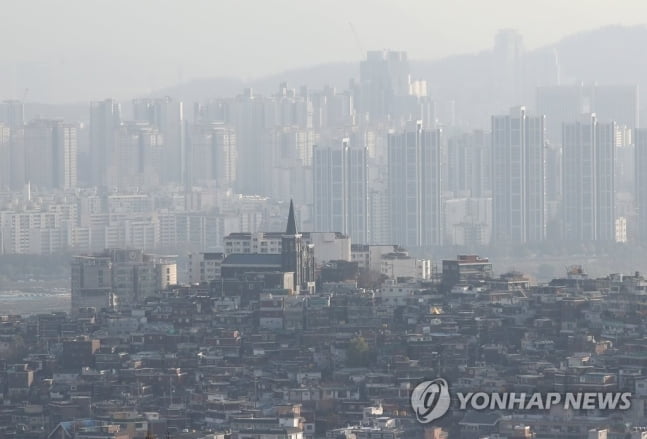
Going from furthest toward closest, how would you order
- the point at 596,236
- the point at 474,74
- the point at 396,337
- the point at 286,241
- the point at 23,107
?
the point at 474,74, the point at 23,107, the point at 596,236, the point at 286,241, the point at 396,337

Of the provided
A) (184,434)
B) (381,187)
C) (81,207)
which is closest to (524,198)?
(381,187)

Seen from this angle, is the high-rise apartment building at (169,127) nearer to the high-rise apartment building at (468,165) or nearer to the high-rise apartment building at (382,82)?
the high-rise apartment building at (382,82)

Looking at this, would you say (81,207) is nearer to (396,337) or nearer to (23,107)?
(23,107)

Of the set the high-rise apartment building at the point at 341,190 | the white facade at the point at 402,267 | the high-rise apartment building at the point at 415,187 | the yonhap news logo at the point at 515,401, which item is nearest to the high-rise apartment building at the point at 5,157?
the high-rise apartment building at the point at 415,187

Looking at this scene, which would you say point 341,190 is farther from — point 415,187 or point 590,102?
point 590,102

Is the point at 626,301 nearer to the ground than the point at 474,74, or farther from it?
nearer to the ground

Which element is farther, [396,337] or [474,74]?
[474,74]
